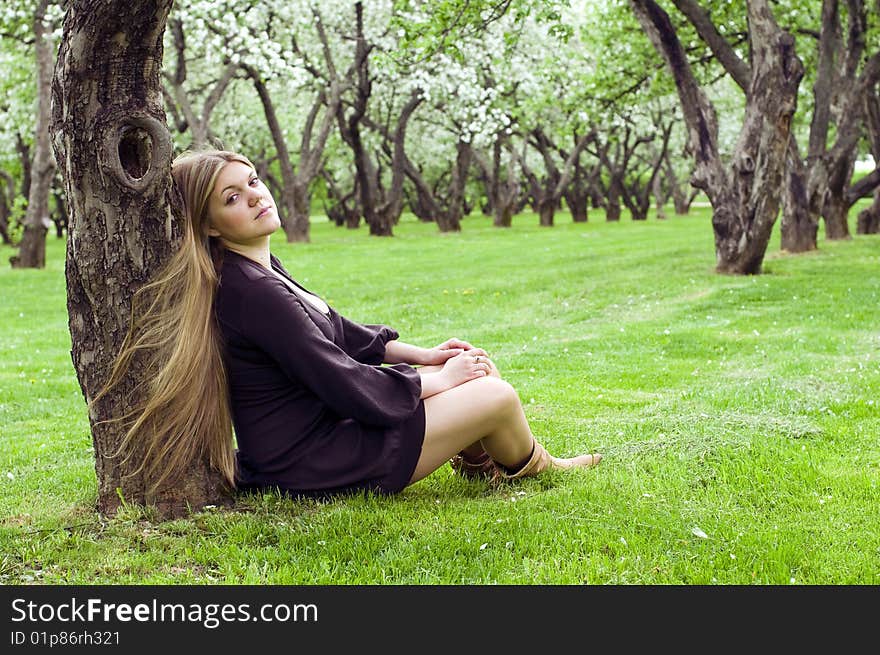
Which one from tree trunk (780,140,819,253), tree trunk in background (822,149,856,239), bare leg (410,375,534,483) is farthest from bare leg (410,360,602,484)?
tree trunk in background (822,149,856,239)

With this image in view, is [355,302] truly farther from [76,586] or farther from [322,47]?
[322,47]

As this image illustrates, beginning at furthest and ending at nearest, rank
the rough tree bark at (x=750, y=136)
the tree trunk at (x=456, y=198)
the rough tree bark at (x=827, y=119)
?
the tree trunk at (x=456, y=198) → the rough tree bark at (x=827, y=119) → the rough tree bark at (x=750, y=136)

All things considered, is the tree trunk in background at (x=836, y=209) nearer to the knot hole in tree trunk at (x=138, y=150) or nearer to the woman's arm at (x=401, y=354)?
the woman's arm at (x=401, y=354)

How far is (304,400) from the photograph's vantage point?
4449 millimetres

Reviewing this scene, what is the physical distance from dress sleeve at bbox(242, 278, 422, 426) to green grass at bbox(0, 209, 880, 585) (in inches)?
20.6

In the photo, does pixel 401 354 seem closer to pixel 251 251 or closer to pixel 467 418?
pixel 467 418

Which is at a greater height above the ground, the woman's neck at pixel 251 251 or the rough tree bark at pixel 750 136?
the rough tree bark at pixel 750 136

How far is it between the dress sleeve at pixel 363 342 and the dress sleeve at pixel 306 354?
0.63 metres

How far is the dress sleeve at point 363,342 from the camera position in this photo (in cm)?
501

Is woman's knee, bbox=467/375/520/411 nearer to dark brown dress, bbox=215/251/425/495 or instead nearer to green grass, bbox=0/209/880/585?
dark brown dress, bbox=215/251/425/495

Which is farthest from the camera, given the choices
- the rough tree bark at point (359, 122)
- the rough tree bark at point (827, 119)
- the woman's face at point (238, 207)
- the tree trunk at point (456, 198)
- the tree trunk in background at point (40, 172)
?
the tree trunk at point (456, 198)

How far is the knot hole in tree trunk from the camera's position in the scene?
419 centimetres

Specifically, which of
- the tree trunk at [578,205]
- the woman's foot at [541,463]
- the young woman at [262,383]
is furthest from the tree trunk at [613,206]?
the young woman at [262,383]

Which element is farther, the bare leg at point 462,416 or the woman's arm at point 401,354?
the woman's arm at point 401,354
